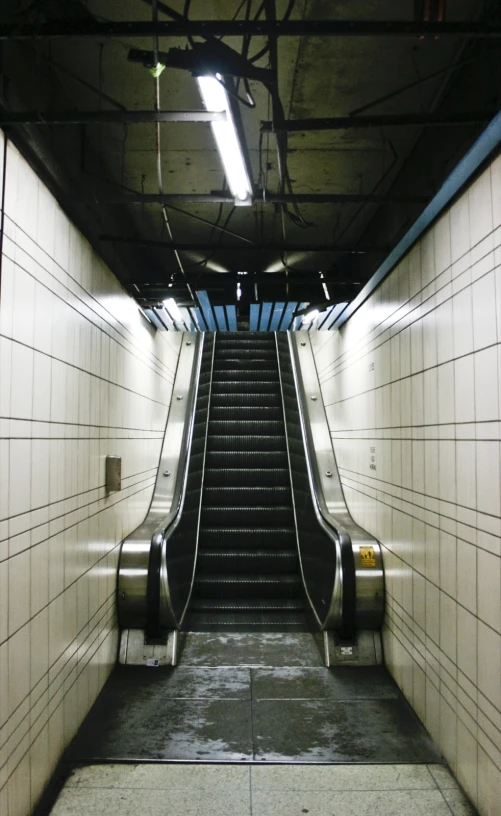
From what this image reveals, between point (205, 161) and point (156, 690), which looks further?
point (205, 161)

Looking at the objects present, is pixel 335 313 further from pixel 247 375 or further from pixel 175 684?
pixel 175 684

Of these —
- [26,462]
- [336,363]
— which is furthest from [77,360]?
[336,363]

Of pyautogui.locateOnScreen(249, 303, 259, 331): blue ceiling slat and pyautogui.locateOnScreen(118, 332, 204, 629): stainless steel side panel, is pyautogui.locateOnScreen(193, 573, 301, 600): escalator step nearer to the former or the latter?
pyautogui.locateOnScreen(118, 332, 204, 629): stainless steel side panel

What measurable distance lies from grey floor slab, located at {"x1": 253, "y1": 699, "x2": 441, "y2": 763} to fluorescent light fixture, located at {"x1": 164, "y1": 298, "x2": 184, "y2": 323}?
3.23m

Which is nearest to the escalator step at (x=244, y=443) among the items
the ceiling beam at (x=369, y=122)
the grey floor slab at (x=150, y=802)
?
the grey floor slab at (x=150, y=802)

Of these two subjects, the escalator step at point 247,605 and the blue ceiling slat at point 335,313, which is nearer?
the escalator step at point 247,605

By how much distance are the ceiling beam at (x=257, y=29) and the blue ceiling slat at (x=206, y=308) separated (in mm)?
2939

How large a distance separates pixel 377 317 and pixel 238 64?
8.14 ft

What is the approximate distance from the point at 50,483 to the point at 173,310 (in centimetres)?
284

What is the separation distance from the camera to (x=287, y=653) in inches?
160

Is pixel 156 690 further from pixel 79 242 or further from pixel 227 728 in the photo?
pixel 79 242

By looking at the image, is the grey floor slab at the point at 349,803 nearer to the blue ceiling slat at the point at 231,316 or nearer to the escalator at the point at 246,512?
the escalator at the point at 246,512

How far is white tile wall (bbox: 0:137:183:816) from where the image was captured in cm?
212

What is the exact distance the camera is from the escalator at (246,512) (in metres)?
4.82
